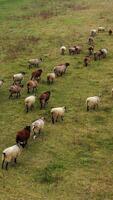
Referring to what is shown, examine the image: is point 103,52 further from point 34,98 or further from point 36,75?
point 34,98

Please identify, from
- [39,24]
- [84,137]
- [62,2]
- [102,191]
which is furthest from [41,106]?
[62,2]

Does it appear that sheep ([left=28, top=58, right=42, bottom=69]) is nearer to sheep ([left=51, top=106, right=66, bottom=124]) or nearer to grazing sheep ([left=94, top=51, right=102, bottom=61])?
grazing sheep ([left=94, top=51, right=102, bottom=61])

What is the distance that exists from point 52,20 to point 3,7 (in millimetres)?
8504

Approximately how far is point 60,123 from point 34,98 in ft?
8.05

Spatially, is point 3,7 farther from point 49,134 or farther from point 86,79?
point 49,134

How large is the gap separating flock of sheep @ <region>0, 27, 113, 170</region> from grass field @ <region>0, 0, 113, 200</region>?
14.7 inches

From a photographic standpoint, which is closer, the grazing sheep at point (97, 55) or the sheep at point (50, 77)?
the sheep at point (50, 77)

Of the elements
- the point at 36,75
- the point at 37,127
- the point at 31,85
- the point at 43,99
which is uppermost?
the point at 36,75

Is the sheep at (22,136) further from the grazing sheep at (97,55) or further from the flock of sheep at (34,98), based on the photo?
the grazing sheep at (97,55)

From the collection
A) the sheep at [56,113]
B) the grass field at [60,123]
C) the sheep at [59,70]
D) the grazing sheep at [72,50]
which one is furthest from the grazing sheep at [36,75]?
the grazing sheep at [72,50]

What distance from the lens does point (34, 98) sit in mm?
24297

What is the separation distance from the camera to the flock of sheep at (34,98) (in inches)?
741

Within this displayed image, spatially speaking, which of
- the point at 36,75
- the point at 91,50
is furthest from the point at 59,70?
the point at 91,50

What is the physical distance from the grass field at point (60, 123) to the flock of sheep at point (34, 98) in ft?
1.23
